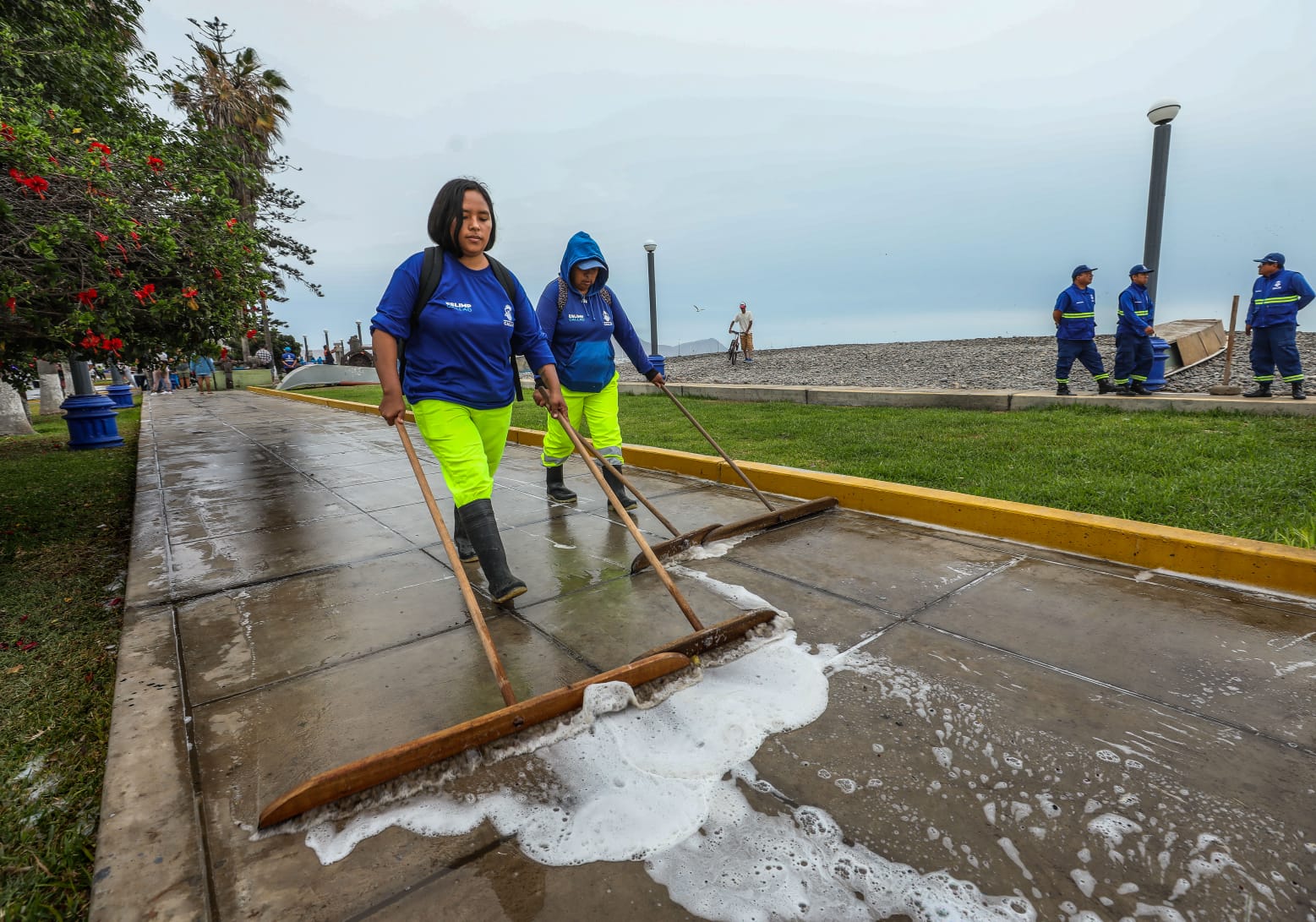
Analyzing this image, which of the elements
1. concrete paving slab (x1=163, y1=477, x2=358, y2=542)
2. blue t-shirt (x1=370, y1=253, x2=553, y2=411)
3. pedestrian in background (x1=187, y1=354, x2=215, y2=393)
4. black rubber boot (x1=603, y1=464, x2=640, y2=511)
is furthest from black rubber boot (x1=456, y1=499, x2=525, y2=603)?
pedestrian in background (x1=187, y1=354, x2=215, y2=393)

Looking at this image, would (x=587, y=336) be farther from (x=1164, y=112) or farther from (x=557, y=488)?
(x=1164, y=112)

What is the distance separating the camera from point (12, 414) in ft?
38.7

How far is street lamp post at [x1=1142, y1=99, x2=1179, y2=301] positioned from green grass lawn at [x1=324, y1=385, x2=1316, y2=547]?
3.02m

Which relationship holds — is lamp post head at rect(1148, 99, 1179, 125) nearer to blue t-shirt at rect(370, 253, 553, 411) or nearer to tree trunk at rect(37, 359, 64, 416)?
blue t-shirt at rect(370, 253, 553, 411)

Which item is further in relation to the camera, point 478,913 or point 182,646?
point 182,646

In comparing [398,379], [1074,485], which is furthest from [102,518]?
[1074,485]

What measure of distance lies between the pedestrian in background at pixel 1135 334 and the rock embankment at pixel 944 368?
1.02m

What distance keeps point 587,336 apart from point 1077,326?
801cm

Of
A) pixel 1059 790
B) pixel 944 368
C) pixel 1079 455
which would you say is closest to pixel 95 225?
pixel 1059 790

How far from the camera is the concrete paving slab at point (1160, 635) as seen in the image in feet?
6.95

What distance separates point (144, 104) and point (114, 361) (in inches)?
174

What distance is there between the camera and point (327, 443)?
907 centimetres

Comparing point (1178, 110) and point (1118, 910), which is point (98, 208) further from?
point (1178, 110)

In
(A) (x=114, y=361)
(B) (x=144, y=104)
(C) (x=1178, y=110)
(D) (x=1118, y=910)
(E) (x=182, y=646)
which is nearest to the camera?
(D) (x=1118, y=910)
